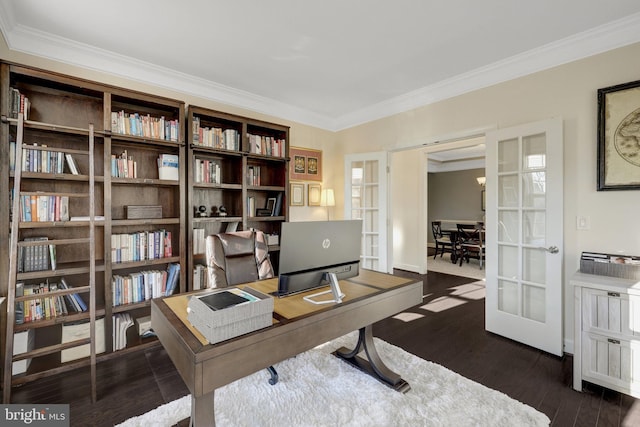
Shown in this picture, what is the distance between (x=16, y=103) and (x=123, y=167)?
2.62 feet

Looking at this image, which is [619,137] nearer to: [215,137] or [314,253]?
[314,253]

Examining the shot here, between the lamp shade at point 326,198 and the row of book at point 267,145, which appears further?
the lamp shade at point 326,198

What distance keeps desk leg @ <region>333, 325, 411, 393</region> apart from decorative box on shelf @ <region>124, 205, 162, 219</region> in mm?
2196

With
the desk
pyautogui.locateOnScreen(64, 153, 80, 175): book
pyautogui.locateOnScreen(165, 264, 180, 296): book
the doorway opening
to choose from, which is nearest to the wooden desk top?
the desk

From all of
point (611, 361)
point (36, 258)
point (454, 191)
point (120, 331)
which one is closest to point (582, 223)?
point (611, 361)

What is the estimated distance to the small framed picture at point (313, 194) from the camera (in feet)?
14.6

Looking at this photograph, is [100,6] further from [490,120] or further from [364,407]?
[490,120]

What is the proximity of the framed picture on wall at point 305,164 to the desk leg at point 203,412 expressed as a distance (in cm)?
328

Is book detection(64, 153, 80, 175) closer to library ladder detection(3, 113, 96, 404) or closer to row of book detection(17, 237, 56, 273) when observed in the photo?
library ladder detection(3, 113, 96, 404)

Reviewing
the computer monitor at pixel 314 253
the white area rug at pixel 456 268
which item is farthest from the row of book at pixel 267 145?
the white area rug at pixel 456 268

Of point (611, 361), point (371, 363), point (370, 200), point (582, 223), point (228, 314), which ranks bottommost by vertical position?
point (371, 363)

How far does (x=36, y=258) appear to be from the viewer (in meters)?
2.19

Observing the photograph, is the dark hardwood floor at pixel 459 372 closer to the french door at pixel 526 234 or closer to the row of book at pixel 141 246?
the french door at pixel 526 234

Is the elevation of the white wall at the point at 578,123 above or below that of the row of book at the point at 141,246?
above
